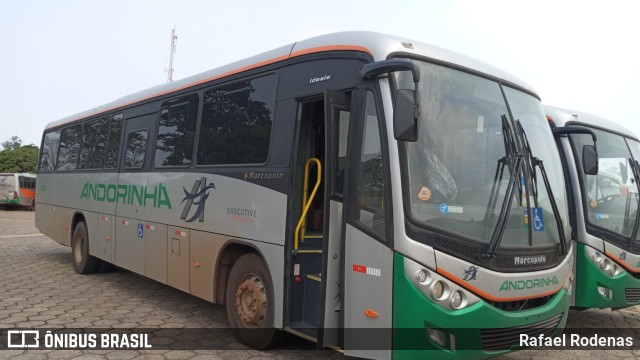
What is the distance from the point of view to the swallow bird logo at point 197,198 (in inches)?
242

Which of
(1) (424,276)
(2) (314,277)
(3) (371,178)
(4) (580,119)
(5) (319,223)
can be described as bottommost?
(2) (314,277)

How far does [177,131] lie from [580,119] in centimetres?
564

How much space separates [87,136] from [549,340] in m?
9.02

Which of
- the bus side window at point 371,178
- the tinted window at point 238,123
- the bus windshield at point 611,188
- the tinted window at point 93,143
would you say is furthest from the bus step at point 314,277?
the tinted window at point 93,143

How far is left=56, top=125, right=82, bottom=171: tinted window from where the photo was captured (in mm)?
10570

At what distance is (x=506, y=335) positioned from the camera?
4066 millimetres

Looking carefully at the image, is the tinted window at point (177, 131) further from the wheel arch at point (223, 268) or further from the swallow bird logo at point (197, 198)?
the wheel arch at point (223, 268)

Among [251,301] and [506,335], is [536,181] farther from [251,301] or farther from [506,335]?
[251,301]

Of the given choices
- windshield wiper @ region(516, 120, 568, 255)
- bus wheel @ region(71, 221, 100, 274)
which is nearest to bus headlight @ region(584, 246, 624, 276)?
windshield wiper @ region(516, 120, 568, 255)

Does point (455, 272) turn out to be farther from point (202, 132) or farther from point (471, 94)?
point (202, 132)

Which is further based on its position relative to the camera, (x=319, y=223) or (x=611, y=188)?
(x=611, y=188)

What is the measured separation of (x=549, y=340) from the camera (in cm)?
461

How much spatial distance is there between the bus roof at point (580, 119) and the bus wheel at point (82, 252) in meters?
8.37

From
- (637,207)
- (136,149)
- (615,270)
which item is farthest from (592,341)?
(136,149)
